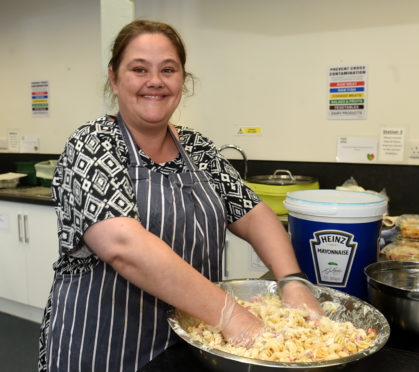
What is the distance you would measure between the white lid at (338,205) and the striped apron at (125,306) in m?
0.25

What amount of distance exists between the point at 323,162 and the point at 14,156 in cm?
242

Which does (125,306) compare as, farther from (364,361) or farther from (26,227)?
(26,227)

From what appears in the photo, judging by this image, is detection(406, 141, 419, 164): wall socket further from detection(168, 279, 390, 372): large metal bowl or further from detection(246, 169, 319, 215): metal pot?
detection(168, 279, 390, 372): large metal bowl

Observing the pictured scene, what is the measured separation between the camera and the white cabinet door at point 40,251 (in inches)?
109

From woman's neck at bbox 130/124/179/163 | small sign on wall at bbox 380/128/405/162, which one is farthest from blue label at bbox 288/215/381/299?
small sign on wall at bbox 380/128/405/162

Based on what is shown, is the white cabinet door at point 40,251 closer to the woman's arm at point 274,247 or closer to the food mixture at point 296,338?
the woman's arm at point 274,247

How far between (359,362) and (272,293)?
0.25 m

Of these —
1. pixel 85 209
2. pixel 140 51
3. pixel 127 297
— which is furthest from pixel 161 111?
pixel 127 297

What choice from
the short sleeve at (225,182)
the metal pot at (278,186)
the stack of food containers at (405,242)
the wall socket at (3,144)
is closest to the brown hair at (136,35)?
the short sleeve at (225,182)

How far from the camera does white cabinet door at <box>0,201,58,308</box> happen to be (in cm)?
279

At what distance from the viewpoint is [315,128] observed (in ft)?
8.36

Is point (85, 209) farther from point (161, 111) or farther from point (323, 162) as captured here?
point (323, 162)

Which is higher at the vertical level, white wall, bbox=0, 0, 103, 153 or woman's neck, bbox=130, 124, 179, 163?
white wall, bbox=0, 0, 103, 153

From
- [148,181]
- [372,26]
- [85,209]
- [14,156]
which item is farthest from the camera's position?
[14,156]
